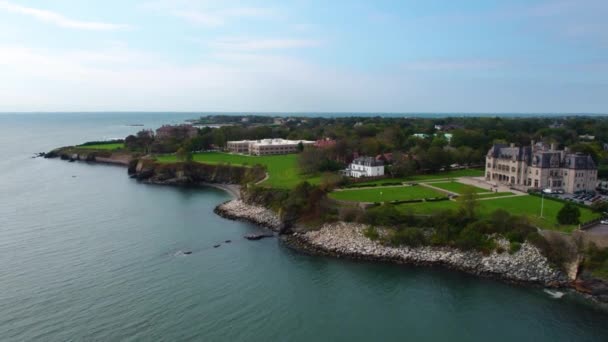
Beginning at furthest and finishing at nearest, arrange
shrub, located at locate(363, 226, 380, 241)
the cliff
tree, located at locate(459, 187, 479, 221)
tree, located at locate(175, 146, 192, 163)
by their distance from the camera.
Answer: tree, located at locate(175, 146, 192, 163), the cliff, shrub, located at locate(363, 226, 380, 241), tree, located at locate(459, 187, 479, 221)

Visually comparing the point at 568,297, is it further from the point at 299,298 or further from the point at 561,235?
the point at 299,298

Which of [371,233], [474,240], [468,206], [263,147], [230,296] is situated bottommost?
[230,296]

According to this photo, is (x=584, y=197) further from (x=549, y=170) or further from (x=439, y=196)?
(x=439, y=196)

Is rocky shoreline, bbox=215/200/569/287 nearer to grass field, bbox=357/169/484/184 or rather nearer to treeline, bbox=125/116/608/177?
grass field, bbox=357/169/484/184

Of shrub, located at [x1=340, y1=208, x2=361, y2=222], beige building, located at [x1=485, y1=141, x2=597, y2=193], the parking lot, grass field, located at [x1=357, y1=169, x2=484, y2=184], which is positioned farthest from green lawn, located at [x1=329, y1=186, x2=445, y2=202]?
the parking lot

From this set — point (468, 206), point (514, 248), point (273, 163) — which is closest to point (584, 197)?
point (468, 206)

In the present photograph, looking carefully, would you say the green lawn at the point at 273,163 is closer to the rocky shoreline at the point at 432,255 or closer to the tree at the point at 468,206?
the rocky shoreline at the point at 432,255

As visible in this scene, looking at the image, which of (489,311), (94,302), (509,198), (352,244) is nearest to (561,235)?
(489,311)
